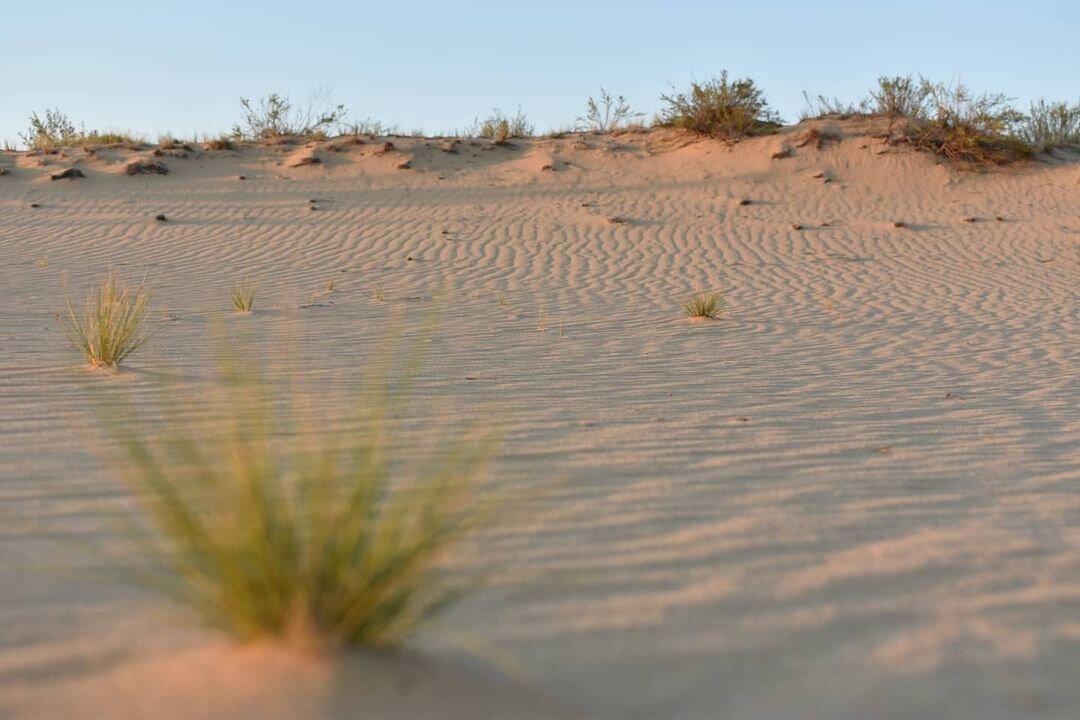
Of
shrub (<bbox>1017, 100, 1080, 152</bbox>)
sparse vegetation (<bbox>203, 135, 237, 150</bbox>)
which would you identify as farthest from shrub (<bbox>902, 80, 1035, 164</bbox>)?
sparse vegetation (<bbox>203, 135, 237, 150</bbox>)

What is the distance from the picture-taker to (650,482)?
11.7 feet

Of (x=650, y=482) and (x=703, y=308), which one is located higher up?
(x=650, y=482)

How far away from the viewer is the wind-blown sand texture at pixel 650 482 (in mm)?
2111

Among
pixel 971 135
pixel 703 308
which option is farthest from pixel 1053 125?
pixel 703 308

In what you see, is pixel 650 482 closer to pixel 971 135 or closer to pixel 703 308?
pixel 703 308

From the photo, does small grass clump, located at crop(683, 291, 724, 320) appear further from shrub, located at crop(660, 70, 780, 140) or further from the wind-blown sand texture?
shrub, located at crop(660, 70, 780, 140)

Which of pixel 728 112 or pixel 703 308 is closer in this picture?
pixel 703 308

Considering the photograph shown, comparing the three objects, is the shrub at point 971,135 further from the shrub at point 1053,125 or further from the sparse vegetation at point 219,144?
the sparse vegetation at point 219,144

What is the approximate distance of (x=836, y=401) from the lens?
5160 mm

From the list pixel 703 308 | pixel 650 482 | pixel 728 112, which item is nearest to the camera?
pixel 650 482

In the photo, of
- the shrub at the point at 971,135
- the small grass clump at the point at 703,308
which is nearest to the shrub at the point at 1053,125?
the shrub at the point at 971,135

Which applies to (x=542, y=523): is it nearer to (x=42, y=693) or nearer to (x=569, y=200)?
(x=42, y=693)

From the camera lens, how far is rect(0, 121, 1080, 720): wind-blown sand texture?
83.1 inches

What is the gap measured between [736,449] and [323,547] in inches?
93.6
